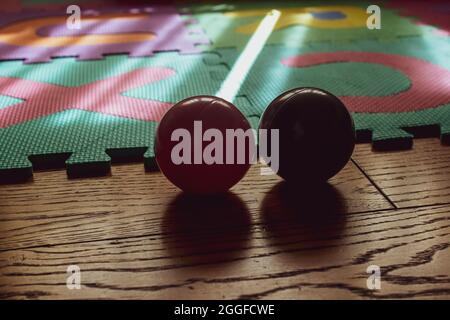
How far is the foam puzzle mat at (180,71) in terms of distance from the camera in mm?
1271

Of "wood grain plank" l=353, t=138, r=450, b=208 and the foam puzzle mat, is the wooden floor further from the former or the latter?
the foam puzzle mat

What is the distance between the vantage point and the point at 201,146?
95 centimetres

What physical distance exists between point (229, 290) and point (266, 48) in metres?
1.49

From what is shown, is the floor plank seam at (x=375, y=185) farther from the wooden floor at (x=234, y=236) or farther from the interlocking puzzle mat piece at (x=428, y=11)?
the interlocking puzzle mat piece at (x=428, y=11)

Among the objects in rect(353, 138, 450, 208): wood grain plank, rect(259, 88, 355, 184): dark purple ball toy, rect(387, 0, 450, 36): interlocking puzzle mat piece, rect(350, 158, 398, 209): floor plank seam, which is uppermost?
rect(259, 88, 355, 184): dark purple ball toy

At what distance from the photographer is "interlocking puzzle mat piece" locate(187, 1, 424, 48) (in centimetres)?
227

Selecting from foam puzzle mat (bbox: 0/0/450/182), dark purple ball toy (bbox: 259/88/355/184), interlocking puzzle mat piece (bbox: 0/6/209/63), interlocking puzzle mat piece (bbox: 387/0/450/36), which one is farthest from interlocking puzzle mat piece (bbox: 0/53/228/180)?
interlocking puzzle mat piece (bbox: 387/0/450/36)

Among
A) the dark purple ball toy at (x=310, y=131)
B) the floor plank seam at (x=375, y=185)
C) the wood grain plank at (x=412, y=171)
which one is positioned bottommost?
the wood grain plank at (x=412, y=171)

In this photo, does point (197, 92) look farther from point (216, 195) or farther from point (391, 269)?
point (391, 269)

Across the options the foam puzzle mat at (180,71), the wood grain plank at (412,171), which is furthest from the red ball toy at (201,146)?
the wood grain plank at (412,171)

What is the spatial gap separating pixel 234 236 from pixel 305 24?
1.83m

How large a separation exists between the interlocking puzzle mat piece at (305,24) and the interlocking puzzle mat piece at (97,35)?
13 cm

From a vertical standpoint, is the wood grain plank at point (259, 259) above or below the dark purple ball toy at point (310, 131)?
below

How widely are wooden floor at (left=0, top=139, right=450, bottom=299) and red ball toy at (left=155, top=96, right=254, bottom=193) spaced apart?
0.16ft
